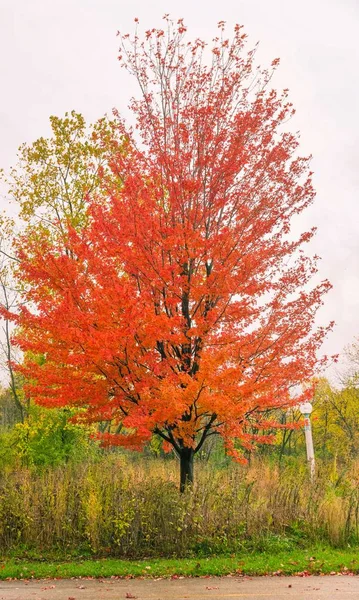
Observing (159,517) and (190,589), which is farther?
(159,517)

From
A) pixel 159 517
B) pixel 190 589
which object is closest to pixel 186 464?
pixel 159 517

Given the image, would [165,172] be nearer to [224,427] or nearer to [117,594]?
[224,427]

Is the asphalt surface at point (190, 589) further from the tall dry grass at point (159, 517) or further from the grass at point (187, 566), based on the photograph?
the tall dry grass at point (159, 517)

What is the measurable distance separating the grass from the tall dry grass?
437 millimetres

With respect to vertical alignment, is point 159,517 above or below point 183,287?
below

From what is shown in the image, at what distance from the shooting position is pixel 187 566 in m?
8.96

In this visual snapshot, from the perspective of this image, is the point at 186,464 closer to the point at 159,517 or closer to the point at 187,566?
the point at 159,517

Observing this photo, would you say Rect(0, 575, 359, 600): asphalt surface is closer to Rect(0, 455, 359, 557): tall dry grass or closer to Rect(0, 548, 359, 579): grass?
Rect(0, 548, 359, 579): grass

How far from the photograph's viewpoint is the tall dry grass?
9.95 m

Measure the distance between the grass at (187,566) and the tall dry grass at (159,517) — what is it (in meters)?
0.44

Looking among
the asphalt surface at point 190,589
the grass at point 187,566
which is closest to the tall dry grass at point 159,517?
the grass at point 187,566

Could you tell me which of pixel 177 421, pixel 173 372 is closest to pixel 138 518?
pixel 177 421

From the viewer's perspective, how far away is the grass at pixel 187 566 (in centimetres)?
876

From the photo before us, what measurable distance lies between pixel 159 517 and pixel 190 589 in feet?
7.44
